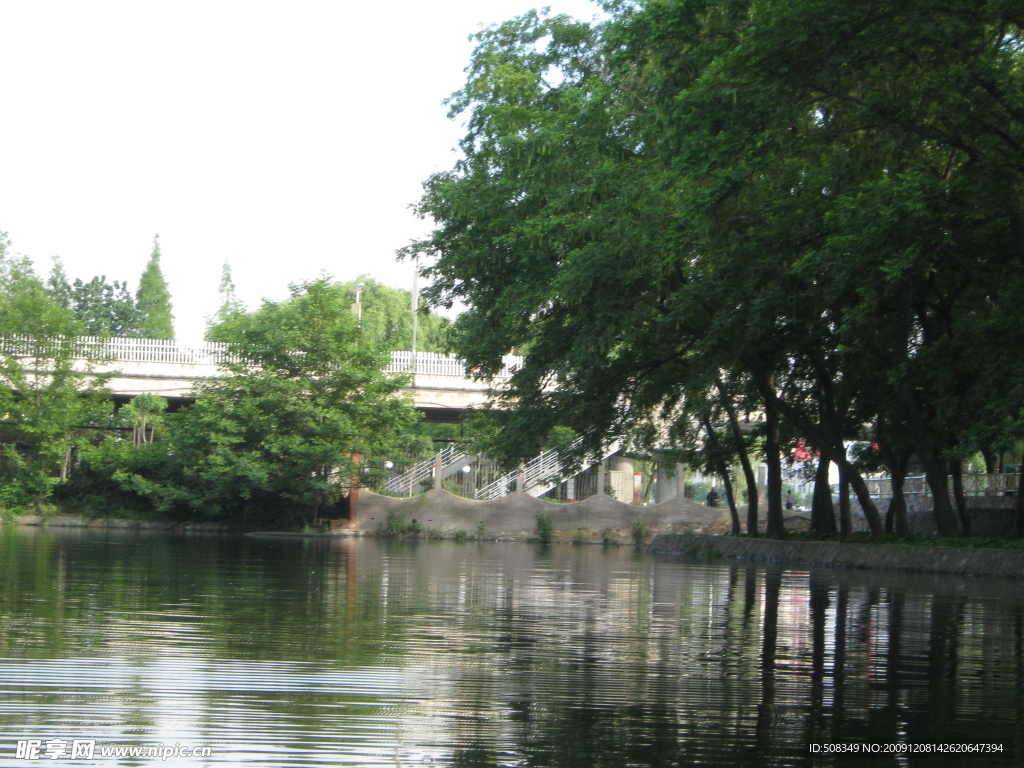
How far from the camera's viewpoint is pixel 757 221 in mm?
22594

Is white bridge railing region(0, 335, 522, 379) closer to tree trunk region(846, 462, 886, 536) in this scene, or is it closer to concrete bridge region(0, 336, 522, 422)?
concrete bridge region(0, 336, 522, 422)

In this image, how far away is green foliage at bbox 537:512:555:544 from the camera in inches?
1709

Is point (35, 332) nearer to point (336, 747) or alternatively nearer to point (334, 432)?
point (334, 432)

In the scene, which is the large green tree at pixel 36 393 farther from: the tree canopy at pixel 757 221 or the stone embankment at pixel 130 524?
the tree canopy at pixel 757 221

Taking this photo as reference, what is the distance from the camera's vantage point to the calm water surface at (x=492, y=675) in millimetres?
4855

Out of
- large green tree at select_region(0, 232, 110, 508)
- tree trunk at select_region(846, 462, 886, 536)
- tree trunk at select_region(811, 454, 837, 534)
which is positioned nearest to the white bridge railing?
large green tree at select_region(0, 232, 110, 508)

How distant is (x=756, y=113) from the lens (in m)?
17.8

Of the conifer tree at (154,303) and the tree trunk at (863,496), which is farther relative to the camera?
the conifer tree at (154,303)

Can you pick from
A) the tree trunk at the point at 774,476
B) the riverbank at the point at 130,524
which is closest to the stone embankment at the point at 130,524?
the riverbank at the point at 130,524

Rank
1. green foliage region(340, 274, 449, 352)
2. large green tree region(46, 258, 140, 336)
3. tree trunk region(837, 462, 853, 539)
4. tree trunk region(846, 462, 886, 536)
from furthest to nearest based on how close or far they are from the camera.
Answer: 1. large green tree region(46, 258, 140, 336)
2. green foliage region(340, 274, 449, 352)
3. tree trunk region(837, 462, 853, 539)
4. tree trunk region(846, 462, 886, 536)

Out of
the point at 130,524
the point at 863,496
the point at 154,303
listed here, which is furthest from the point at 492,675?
the point at 154,303

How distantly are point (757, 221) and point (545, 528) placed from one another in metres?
22.6

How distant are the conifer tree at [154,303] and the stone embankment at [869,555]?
76.8 meters

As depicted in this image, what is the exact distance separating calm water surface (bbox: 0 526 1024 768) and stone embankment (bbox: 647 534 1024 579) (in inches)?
295
